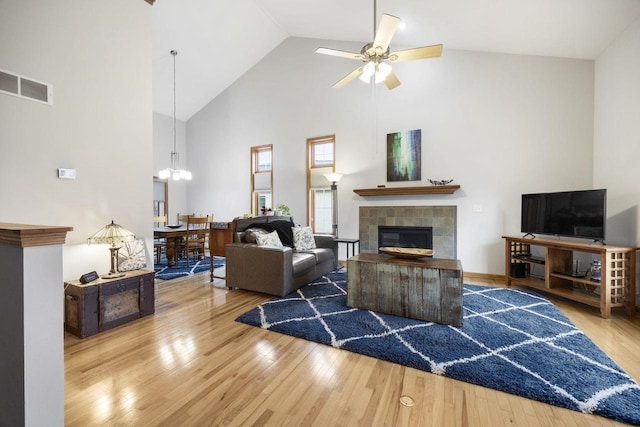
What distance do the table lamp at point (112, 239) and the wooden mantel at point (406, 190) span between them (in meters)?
3.50

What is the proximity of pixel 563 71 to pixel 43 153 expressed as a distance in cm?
622

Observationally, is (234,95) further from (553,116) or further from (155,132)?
(553,116)

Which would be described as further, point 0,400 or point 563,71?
point 563,71

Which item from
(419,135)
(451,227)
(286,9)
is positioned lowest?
(451,227)

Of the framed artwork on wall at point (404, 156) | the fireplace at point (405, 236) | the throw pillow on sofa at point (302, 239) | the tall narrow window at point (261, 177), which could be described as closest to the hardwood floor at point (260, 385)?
the throw pillow on sofa at point (302, 239)

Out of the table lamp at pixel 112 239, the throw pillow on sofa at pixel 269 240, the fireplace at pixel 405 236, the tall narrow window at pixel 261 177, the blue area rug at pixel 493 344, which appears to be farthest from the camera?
the tall narrow window at pixel 261 177

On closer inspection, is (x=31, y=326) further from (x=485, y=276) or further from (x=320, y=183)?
(x=485, y=276)

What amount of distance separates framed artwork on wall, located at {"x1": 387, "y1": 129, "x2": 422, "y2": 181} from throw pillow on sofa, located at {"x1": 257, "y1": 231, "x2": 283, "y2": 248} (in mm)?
2327

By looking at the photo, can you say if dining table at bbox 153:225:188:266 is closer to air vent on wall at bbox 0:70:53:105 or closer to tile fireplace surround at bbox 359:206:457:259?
air vent on wall at bbox 0:70:53:105

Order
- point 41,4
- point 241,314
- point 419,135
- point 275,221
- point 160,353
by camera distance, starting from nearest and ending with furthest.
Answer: point 160,353 < point 41,4 < point 241,314 < point 275,221 < point 419,135

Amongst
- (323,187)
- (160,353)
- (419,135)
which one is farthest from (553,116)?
(160,353)

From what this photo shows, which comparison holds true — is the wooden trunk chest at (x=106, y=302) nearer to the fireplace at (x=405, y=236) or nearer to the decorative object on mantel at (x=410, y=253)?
the decorative object on mantel at (x=410, y=253)

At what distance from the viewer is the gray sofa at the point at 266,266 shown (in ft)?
10.9

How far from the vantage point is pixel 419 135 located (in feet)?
15.4
